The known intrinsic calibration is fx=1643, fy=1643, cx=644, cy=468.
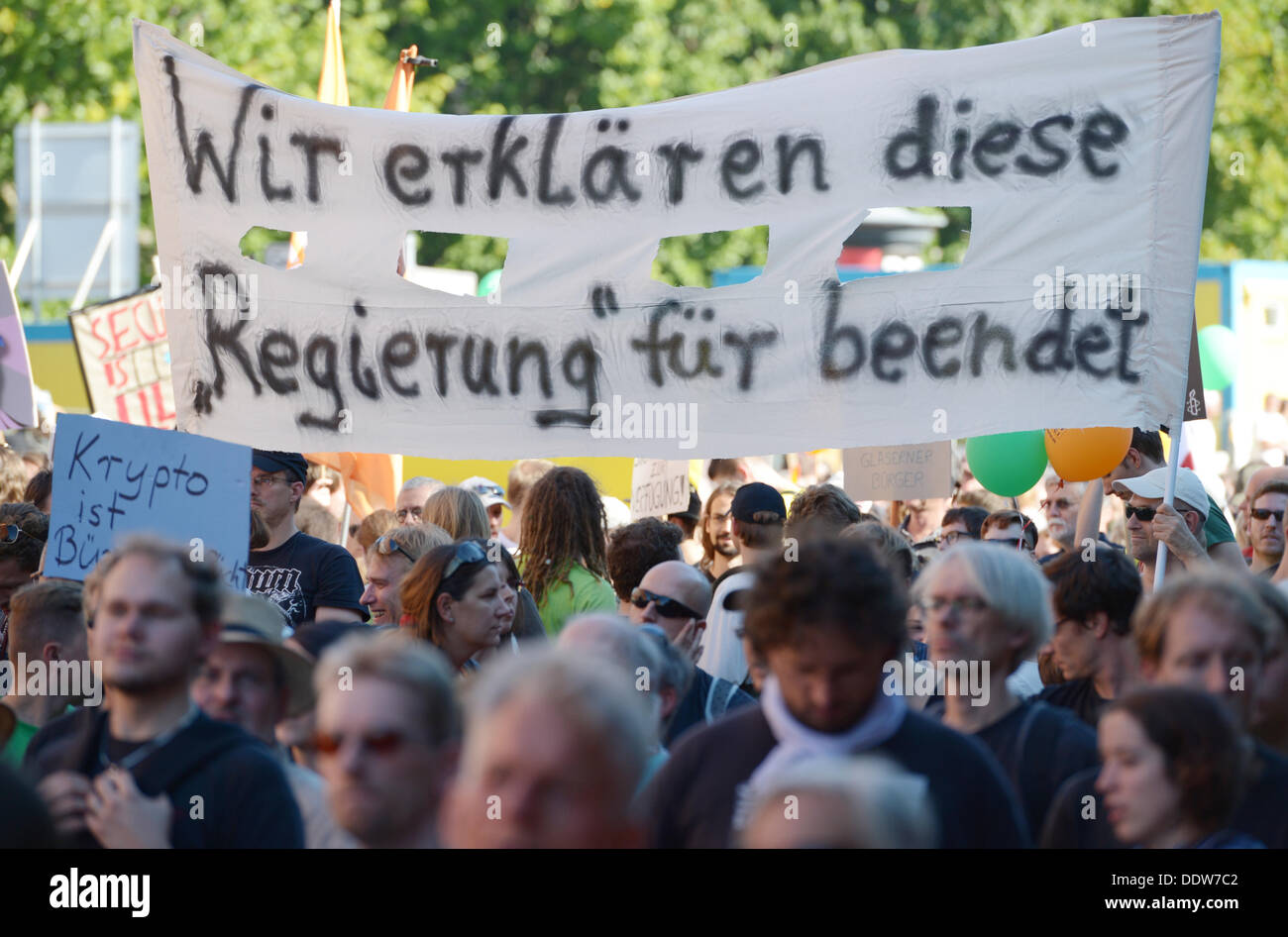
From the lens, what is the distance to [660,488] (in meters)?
7.47

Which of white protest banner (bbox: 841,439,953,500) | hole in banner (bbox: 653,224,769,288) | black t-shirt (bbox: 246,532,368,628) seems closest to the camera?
black t-shirt (bbox: 246,532,368,628)

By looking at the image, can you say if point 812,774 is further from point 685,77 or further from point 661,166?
point 685,77

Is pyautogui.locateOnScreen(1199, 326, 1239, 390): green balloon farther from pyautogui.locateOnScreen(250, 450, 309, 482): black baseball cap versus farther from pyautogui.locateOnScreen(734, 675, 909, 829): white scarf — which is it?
pyautogui.locateOnScreen(734, 675, 909, 829): white scarf

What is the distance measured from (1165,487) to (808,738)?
3.08 m

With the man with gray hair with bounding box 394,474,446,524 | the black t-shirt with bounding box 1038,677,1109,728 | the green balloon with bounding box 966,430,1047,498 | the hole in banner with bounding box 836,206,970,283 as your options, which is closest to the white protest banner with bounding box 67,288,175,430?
the man with gray hair with bounding box 394,474,446,524

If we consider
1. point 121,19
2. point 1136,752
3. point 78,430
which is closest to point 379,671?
point 1136,752

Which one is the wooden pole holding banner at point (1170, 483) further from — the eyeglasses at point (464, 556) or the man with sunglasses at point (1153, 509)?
the eyeglasses at point (464, 556)

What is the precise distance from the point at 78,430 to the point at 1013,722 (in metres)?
3.07

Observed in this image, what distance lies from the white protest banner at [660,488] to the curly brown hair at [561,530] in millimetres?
1485

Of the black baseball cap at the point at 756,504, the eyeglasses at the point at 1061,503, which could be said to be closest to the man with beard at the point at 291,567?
the black baseball cap at the point at 756,504

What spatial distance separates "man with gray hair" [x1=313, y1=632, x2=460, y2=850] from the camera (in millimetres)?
2586

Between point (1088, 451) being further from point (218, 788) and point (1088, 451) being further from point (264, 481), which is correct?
point (218, 788)

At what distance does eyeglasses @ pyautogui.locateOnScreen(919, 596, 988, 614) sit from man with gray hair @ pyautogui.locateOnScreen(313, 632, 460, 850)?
1244 mm
